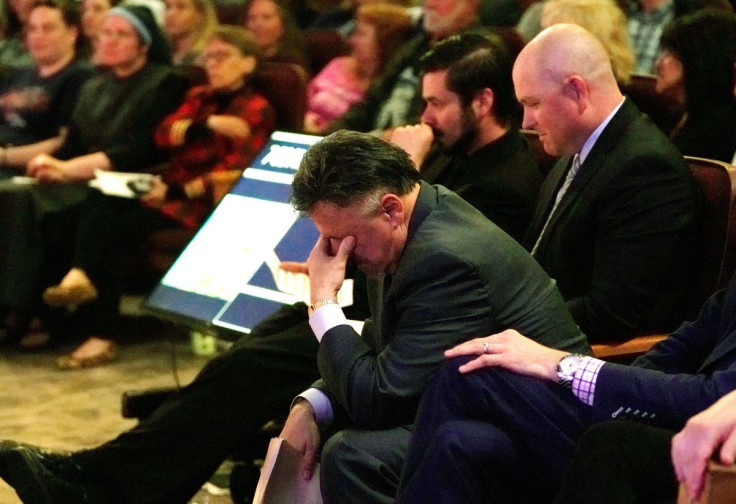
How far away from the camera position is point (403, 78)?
14.1 feet

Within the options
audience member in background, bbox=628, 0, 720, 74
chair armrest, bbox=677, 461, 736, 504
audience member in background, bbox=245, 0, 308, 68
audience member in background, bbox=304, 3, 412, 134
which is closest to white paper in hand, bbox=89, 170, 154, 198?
audience member in background, bbox=304, 3, 412, 134

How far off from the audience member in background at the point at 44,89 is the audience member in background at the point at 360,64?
3.25 ft

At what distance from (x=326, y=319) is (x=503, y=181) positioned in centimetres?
90

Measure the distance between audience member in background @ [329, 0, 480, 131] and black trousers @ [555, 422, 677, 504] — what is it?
2.46m

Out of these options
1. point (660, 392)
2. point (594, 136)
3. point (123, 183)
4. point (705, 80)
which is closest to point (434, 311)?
point (660, 392)

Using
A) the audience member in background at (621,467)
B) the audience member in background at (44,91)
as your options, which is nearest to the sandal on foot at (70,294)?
the audience member in background at (44,91)

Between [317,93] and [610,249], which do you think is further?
[317,93]

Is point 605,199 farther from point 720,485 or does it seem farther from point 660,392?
point 720,485

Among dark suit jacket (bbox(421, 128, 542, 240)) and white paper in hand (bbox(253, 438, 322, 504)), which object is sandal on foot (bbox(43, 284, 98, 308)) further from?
white paper in hand (bbox(253, 438, 322, 504))

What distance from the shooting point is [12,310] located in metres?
4.74

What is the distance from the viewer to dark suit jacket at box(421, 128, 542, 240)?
2973 millimetres

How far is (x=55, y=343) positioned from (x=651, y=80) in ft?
8.06

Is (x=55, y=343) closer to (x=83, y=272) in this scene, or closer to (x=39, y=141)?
(x=83, y=272)

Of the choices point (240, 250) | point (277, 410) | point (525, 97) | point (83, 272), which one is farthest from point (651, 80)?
point (83, 272)
